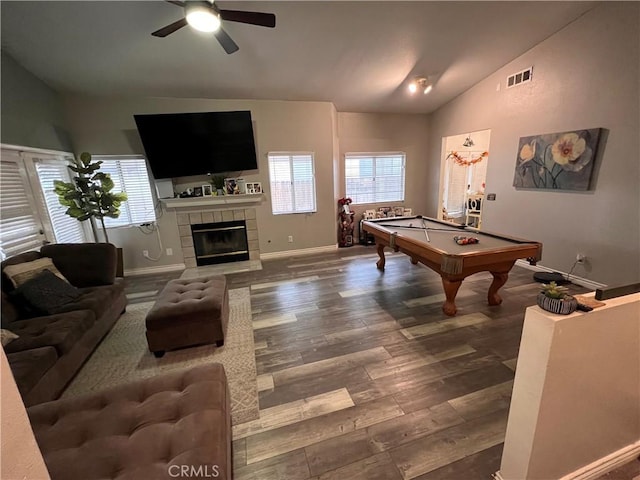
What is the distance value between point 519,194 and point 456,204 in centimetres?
318

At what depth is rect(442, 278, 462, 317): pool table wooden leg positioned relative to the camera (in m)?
2.87

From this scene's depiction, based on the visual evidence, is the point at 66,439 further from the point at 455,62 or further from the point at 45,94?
the point at 455,62

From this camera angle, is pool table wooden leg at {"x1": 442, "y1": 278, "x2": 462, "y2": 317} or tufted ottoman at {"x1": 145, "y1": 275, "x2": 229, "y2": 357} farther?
pool table wooden leg at {"x1": 442, "y1": 278, "x2": 462, "y2": 317}

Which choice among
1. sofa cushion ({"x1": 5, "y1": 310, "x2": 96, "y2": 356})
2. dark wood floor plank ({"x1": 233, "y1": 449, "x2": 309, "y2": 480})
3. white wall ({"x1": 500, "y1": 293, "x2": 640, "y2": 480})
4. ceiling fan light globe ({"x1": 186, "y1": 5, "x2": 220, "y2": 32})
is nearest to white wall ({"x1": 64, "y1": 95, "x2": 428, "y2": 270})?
ceiling fan light globe ({"x1": 186, "y1": 5, "x2": 220, "y2": 32})

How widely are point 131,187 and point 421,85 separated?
520cm

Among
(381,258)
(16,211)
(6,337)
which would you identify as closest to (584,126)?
(381,258)

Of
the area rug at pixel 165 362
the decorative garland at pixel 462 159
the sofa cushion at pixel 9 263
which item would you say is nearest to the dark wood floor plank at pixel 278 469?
the area rug at pixel 165 362

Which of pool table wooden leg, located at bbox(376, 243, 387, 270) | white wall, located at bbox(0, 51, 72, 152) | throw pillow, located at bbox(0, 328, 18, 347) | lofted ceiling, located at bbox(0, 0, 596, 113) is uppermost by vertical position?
lofted ceiling, located at bbox(0, 0, 596, 113)

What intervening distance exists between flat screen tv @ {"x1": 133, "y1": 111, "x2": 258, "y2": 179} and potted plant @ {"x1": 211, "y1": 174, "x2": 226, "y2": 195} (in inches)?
7.6

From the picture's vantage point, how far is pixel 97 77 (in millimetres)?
3662

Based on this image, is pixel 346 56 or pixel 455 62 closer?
pixel 346 56

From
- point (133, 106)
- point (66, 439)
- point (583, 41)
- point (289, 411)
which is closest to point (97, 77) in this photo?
point (133, 106)

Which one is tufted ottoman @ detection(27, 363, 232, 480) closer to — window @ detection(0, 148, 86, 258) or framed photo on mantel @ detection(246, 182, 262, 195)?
window @ detection(0, 148, 86, 258)

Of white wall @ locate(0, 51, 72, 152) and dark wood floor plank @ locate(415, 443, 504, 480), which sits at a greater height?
white wall @ locate(0, 51, 72, 152)
